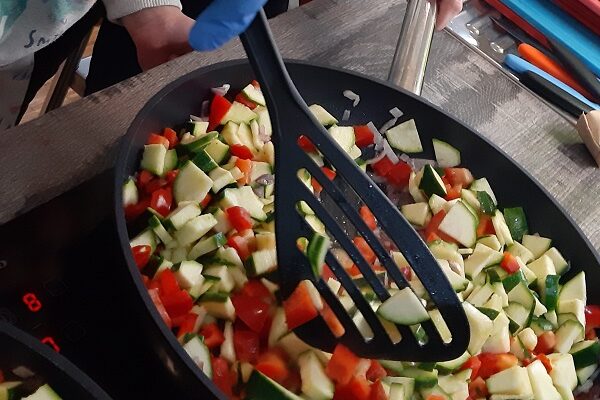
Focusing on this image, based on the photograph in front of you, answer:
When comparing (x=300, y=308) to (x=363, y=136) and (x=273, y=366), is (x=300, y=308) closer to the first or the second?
(x=273, y=366)

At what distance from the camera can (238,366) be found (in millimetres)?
729

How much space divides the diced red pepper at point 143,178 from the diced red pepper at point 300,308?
225 millimetres

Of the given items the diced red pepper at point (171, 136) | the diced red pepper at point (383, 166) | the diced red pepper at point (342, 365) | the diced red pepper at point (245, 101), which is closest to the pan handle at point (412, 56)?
the diced red pepper at point (383, 166)

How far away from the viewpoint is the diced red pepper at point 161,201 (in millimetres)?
810

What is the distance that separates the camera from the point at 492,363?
82cm

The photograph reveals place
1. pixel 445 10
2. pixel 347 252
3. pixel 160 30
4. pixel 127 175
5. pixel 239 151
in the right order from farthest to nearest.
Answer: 1. pixel 445 10
2. pixel 160 30
3. pixel 239 151
4. pixel 127 175
5. pixel 347 252

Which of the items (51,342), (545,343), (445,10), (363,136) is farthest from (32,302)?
(445,10)

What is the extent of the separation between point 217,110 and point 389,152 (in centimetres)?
25

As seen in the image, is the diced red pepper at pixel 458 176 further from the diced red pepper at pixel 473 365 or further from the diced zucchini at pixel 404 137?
the diced red pepper at pixel 473 365

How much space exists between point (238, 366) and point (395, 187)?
0.38m

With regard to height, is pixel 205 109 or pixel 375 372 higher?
pixel 205 109

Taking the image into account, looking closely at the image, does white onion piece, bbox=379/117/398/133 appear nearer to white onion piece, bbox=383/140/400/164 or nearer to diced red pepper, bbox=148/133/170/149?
white onion piece, bbox=383/140/400/164

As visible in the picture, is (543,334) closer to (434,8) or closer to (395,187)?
(395,187)

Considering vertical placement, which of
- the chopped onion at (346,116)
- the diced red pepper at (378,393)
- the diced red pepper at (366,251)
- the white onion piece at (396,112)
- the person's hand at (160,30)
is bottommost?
the diced red pepper at (378,393)
